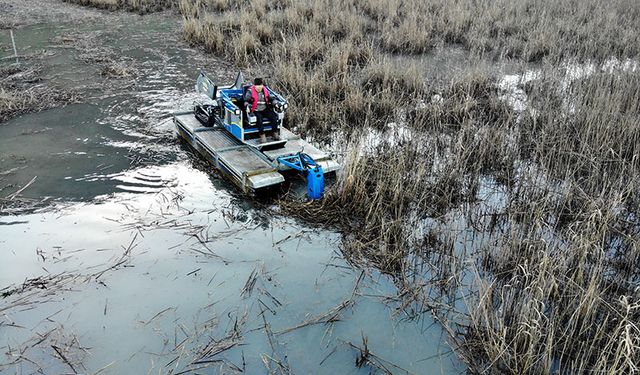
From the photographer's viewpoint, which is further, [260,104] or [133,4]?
[133,4]

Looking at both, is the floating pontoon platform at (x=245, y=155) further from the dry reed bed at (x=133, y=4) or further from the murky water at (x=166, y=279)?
the dry reed bed at (x=133, y=4)

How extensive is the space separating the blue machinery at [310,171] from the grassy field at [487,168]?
18 cm

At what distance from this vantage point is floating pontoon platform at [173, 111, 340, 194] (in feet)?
23.4

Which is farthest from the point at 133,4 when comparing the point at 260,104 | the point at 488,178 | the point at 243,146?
the point at 488,178

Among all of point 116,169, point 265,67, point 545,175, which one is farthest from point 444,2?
point 116,169

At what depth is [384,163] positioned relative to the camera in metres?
7.87

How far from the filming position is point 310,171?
6.97m

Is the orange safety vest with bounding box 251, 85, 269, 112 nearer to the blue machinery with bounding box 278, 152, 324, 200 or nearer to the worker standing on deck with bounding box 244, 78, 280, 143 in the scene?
the worker standing on deck with bounding box 244, 78, 280, 143

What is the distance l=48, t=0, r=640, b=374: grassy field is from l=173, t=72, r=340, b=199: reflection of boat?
0.43 meters

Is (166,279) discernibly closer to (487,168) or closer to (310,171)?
(310,171)

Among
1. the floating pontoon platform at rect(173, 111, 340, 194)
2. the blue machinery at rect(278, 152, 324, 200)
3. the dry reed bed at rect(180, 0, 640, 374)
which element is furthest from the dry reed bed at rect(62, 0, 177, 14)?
the blue machinery at rect(278, 152, 324, 200)

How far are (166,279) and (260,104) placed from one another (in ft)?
10.2

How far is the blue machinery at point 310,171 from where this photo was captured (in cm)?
695

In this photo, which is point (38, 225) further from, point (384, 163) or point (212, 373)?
point (384, 163)
